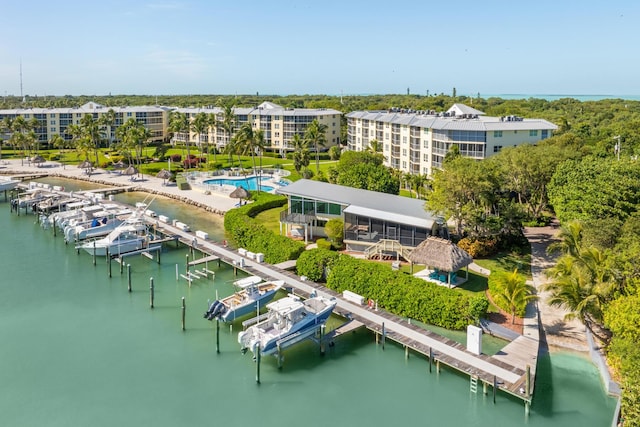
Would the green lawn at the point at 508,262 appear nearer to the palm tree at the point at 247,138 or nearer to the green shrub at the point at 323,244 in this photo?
the green shrub at the point at 323,244

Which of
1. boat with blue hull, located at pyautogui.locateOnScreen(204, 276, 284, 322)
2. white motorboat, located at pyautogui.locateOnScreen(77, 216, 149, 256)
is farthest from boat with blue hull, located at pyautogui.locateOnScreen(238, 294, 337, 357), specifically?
white motorboat, located at pyautogui.locateOnScreen(77, 216, 149, 256)

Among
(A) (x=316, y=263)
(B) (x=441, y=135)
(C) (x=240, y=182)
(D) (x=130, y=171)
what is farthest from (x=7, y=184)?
(B) (x=441, y=135)

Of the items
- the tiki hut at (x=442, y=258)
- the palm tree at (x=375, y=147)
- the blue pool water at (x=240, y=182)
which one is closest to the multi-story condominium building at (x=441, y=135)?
the palm tree at (x=375, y=147)

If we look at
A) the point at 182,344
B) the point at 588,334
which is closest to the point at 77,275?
the point at 182,344

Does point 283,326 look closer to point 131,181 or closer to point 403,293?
point 403,293

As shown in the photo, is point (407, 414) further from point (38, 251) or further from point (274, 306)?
point (38, 251)

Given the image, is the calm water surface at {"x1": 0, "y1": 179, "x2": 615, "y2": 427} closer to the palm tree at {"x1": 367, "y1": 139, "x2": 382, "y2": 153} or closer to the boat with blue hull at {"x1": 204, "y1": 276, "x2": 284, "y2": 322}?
the boat with blue hull at {"x1": 204, "y1": 276, "x2": 284, "y2": 322}
